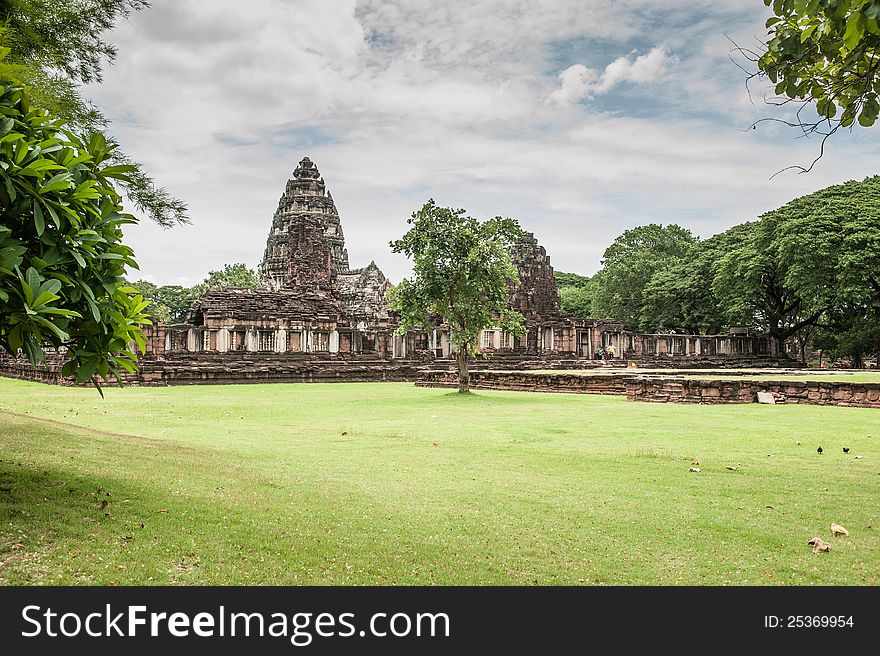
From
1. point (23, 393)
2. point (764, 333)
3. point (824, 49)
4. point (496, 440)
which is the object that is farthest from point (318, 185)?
point (824, 49)

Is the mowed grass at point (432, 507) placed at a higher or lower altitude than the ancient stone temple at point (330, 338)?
lower

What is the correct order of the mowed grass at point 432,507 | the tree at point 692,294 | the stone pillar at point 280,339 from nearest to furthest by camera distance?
the mowed grass at point 432,507, the stone pillar at point 280,339, the tree at point 692,294

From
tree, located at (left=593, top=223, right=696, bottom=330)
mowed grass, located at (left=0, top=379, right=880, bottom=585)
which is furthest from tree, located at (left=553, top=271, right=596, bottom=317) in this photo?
mowed grass, located at (left=0, top=379, right=880, bottom=585)

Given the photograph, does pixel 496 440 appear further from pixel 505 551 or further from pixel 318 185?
pixel 318 185

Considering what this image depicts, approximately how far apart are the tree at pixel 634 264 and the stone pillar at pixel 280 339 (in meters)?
27.2

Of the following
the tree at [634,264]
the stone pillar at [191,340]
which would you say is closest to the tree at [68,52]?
the stone pillar at [191,340]

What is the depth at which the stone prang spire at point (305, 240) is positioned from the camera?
41.6m

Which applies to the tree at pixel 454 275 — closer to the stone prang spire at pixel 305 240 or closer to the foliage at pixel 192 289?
the stone prang spire at pixel 305 240

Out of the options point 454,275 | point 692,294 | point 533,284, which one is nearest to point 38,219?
point 454,275

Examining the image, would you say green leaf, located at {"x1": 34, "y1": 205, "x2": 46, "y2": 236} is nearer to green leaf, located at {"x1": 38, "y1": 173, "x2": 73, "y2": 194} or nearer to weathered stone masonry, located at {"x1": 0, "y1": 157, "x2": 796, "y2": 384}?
green leaf, located at {"x1": 38, "y1": 173, "x2": 73, "y2": 194}

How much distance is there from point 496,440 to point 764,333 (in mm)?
41670

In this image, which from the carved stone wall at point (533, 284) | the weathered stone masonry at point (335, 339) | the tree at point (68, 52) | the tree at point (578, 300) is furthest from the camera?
the tree at point (578, 300)

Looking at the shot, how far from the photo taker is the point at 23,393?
18.4m

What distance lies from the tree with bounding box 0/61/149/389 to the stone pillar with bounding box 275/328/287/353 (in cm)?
3066
